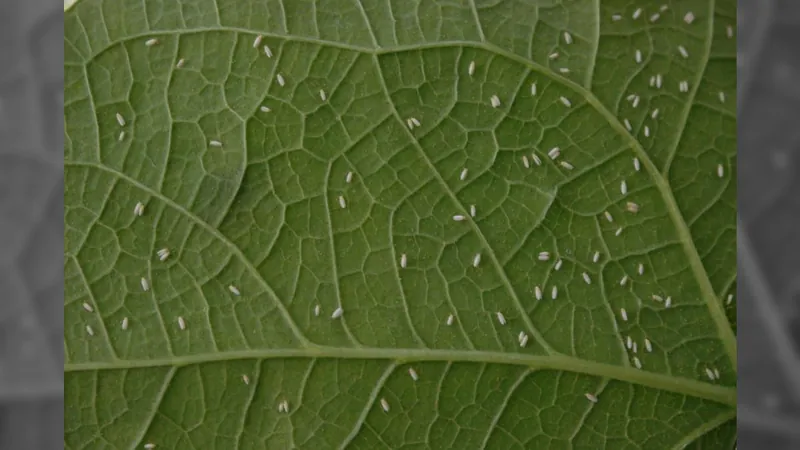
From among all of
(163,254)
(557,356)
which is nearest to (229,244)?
(163,254)

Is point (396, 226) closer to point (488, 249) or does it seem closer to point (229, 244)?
point (488, 249)

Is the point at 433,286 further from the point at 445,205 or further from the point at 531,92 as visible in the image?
the point at 531,92

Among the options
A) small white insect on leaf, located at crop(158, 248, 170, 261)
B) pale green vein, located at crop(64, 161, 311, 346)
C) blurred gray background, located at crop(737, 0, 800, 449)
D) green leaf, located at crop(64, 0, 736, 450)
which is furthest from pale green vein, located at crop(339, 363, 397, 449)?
blurred gray background, located at crop(737, 0, 800, 449)

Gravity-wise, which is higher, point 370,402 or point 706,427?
point 370,402

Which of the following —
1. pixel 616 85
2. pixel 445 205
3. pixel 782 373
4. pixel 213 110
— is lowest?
pixel 782 373

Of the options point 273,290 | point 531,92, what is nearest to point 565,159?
point 531,92

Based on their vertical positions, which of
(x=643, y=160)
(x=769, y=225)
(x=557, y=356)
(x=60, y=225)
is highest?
(x=60, y=225)
